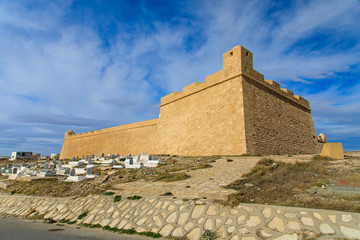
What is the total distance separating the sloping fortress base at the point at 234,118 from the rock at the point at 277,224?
8854 mm

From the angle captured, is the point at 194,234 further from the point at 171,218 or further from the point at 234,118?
the point at 234,118

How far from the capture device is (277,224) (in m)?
3.27

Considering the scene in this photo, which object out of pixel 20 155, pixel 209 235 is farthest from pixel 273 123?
pixel 20 155

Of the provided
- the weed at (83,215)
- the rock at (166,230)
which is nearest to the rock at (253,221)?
the rock at (166,230)

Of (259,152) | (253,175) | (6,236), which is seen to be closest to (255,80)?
(259,152)

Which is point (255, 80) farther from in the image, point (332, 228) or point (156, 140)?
point (332, 228)

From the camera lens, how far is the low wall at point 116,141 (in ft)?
72.3

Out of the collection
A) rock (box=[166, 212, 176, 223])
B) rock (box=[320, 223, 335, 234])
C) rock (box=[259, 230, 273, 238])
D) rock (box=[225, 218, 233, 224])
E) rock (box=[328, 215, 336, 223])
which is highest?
rock (box=[328, 215, 336, 223])

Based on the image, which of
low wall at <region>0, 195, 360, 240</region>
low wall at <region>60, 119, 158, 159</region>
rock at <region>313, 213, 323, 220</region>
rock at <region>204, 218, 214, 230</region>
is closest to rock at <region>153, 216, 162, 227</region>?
low wall at <region>0, 195, 360, 240</region>

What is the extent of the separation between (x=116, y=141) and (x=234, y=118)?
17645 mm

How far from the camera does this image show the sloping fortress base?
512 inches

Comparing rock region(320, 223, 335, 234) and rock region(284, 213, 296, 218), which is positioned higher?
rock region(284, 213, 296, 218)

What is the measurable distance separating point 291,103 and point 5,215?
19006 mm

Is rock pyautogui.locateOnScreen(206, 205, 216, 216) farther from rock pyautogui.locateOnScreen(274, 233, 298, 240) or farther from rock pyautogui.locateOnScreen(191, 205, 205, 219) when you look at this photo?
rock pyautogui.locateOnScreen(274, 233, 298, 240)
